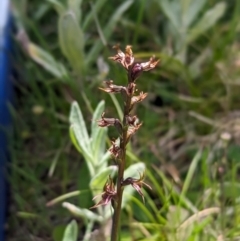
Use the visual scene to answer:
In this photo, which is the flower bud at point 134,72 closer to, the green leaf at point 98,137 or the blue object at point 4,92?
the green leaf at point 98,137

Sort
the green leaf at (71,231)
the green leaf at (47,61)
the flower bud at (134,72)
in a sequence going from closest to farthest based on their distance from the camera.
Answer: the flower bud at (134,72) < the green leaf at (71,231) < the green leaf at (47,61)

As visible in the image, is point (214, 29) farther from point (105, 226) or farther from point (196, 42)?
point (105, 226)

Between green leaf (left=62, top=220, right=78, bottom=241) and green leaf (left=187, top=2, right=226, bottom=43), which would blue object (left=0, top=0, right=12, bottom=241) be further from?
green leaf (left=187, top=2, right=226, bottom=43)

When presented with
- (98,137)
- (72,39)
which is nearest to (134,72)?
(98,137)

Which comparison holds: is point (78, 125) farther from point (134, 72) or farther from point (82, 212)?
point (134, 72)

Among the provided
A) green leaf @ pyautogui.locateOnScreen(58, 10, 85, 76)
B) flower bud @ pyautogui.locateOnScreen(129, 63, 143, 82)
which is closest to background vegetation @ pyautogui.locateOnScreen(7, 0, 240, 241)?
green leaf @ pyautogui.locateOnScreen(58, 10, 85, 76)

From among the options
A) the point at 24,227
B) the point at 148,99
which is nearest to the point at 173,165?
the point at 148,99

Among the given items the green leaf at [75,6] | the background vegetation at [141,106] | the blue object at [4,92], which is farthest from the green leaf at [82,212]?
the green leaf at [75,6]
